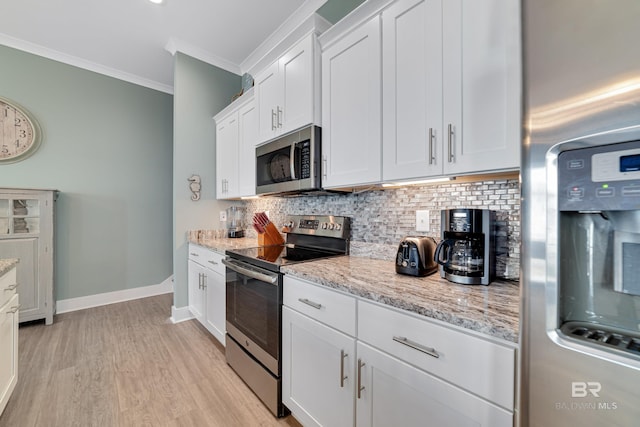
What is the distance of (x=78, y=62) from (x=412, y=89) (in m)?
3.99

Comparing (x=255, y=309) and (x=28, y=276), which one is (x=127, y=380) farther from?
(x=28, y=276)

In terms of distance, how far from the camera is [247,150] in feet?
8.36

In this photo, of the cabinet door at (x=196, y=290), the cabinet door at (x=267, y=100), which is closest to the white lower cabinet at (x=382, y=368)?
the cabinet door at (x=267, y=100)

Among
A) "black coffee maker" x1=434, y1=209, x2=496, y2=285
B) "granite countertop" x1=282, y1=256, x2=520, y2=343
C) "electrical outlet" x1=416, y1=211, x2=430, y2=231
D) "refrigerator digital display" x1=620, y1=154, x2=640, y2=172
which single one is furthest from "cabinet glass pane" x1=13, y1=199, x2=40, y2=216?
"refrigerator digital display" x1=620, y1=154, x2=640, y2=172

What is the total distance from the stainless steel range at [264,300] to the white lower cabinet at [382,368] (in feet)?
0.29

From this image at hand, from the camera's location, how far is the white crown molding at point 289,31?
5.85ft

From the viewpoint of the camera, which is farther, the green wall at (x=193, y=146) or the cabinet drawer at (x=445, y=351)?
the green wall at (x=193, y=146)

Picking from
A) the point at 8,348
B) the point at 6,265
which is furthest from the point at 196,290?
the point at 6,265

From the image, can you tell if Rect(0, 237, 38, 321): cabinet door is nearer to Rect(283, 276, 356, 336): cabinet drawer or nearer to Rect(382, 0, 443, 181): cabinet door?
Rect(283, 276, 356, 336): cabinet drawer

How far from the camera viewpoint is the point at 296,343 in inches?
54.2

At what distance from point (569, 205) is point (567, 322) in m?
0.25

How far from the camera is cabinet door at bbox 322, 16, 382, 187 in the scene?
1.40 metres

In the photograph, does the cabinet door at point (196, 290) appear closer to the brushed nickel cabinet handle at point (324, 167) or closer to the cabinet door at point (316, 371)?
the cabinet door at point (316, 371)

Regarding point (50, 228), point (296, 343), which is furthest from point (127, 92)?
point (296, 343)
